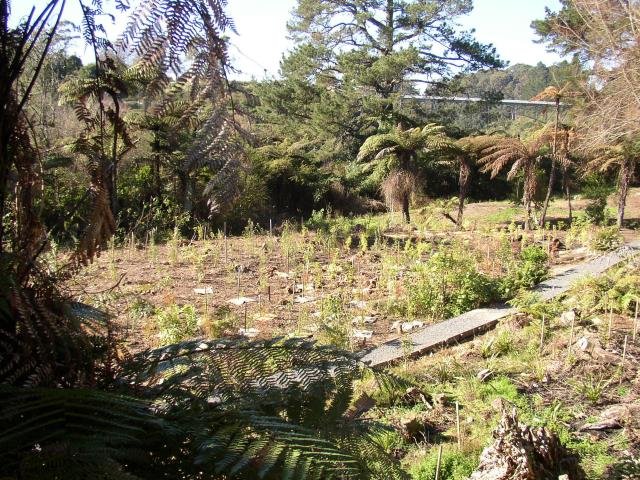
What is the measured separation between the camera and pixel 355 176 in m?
19.9

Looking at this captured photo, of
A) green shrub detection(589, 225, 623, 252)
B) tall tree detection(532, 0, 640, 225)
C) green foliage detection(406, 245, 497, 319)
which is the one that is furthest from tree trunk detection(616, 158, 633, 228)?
green foliage detection(406, 245, 497, 319)

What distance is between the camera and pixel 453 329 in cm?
600

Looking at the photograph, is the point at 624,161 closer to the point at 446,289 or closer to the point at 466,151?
the point at 466,151

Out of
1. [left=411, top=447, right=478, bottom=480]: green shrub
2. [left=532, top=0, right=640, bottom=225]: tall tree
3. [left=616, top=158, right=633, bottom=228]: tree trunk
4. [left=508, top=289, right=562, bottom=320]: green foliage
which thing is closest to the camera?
[left=411, top=447, right=478, bottom=480]: green shrub

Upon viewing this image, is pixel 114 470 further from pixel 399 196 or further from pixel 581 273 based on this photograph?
pixel 399 196

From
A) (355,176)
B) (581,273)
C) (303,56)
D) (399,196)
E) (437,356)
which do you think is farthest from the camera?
(303,56)

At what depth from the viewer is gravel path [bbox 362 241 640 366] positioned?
5.18 metres

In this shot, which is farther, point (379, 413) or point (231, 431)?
point (379, 413)

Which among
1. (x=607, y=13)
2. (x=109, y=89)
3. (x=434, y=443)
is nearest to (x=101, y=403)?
(x=109, y=89)

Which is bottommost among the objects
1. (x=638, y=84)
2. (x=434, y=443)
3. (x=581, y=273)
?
(x=434, y=443)

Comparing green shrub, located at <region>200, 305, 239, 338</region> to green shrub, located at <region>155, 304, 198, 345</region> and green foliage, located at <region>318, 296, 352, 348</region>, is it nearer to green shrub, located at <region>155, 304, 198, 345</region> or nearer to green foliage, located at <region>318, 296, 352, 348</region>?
green shrub, located at <region>155, 304, 198, 345</region>

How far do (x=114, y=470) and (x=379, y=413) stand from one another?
10.8 ft

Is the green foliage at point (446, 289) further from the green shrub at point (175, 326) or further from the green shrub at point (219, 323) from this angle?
the green shrub at point (175, 326)

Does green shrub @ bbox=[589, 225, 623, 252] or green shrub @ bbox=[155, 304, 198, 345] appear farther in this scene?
green shrub @ bbox=[589, 225, 623, 252]
